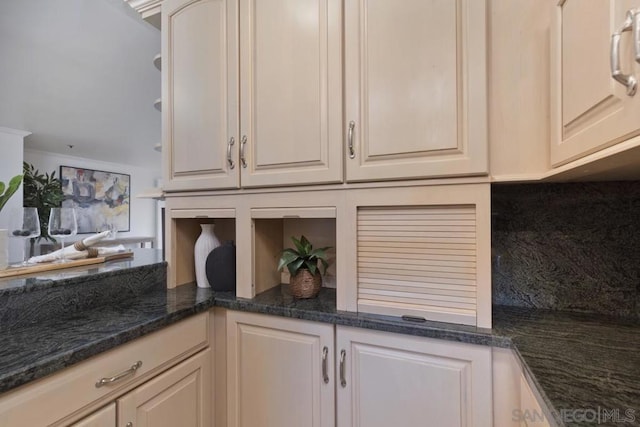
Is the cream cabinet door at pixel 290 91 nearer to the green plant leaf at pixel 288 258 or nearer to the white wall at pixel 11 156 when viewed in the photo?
the green plant leaf at pixel 288 258

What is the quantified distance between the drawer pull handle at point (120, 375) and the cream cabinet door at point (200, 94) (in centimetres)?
77

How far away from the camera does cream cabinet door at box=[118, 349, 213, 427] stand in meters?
1.01

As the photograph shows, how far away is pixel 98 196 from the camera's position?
5.77 metres

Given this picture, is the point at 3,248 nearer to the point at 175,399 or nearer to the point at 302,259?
the point at 175,399

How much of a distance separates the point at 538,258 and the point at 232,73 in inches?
59.3

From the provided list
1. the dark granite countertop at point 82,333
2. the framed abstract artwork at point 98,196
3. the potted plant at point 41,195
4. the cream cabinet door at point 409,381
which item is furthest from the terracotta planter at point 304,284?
the framed abstract artwork at point 98,196

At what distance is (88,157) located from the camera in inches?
219

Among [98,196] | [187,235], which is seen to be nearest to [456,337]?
[187,235]

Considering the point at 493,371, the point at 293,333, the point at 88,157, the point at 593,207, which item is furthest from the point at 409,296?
the point at 88,157

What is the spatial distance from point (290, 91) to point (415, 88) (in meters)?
0.51

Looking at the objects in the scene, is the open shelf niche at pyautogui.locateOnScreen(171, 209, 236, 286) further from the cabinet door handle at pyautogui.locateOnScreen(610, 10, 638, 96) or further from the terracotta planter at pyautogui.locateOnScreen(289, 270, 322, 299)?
the cabinet door handle at pyautogui.locateOnScreen(610, 10, 638, 96)

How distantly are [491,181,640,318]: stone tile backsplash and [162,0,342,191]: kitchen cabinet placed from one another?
0.75m

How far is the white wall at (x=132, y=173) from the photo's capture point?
5098 mm

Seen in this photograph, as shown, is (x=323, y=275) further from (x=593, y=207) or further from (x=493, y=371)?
(x=593, y=207)
